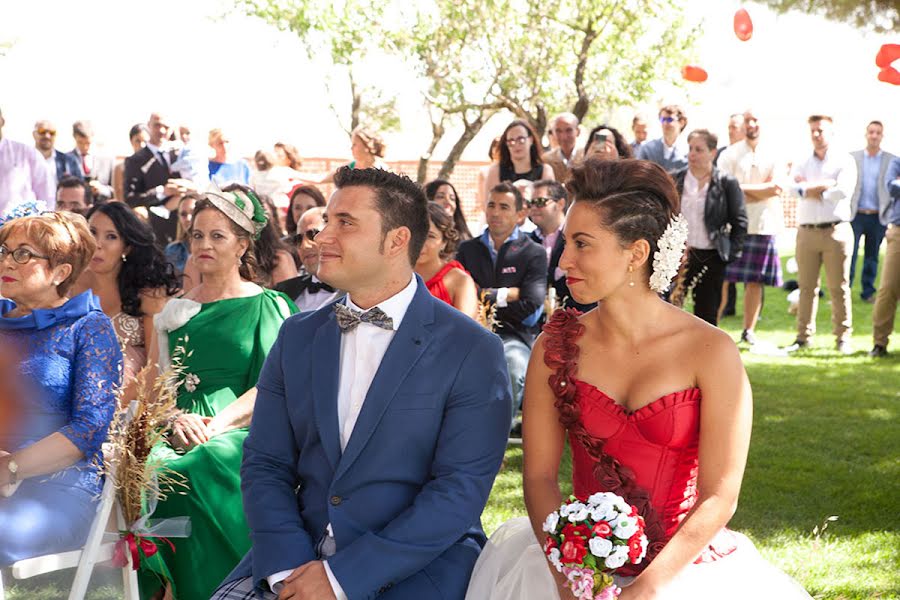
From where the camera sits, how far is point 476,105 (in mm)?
21375

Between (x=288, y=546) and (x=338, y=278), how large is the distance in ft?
2.72

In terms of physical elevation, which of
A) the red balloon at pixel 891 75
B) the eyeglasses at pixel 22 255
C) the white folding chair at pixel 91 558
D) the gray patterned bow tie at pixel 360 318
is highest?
the red balloon at pixel 891 75

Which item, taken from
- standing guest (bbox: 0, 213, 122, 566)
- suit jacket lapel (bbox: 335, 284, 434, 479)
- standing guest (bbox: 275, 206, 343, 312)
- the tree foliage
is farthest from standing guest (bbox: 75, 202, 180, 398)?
the tree foliage

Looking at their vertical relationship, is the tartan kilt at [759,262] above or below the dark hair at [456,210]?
below

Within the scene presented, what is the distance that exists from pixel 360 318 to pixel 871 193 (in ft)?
39.1

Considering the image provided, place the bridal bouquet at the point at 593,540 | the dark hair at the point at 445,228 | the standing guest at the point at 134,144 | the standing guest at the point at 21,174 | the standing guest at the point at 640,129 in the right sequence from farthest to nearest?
the standing guest at the point at 640,129 < the standing guest at the point at 134,144 < the standing guest at the point at 21,174 < the dark hair at the point at 445,228 < the bridal bouquet at the point at 593,540

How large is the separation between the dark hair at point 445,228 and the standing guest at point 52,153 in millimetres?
6685

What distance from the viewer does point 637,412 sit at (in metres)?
3.08

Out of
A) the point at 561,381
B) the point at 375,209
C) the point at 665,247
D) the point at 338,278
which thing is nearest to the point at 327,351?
the point at 338,278

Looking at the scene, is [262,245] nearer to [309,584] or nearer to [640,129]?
[309,584]

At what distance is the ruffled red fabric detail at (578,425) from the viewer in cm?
304

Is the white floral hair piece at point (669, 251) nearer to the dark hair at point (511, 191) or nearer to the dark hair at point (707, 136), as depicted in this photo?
the dark hair at point (511, 191)

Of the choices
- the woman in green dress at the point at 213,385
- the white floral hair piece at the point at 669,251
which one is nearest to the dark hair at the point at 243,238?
the woman in green dress at the point at 213,385

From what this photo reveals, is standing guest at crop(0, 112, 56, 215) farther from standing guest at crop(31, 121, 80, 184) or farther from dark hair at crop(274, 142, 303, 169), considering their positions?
dark hair at crop(274, 142, 303, 169)
